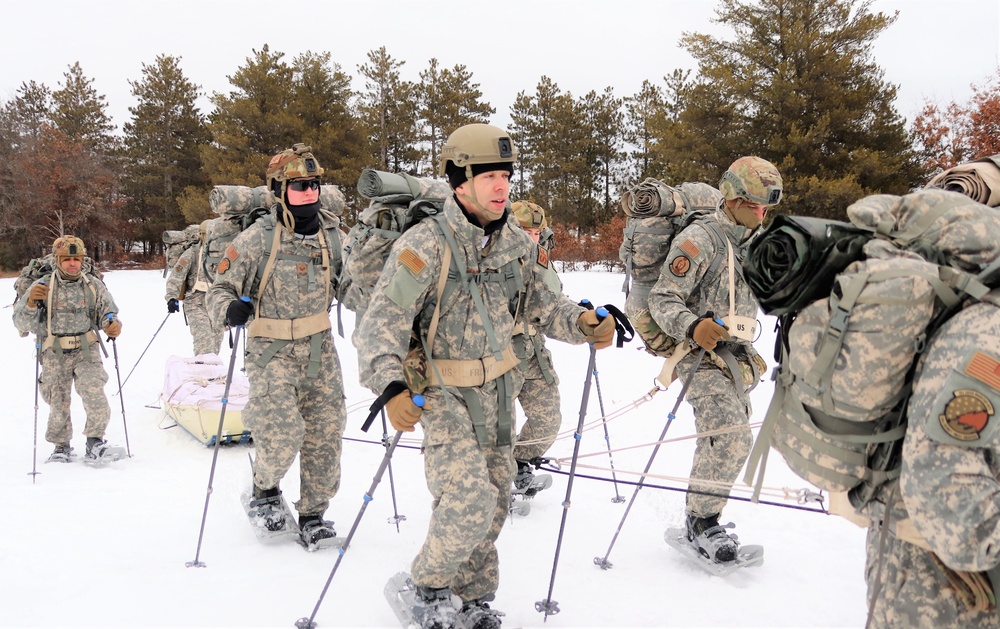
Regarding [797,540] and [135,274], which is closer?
[797,540]

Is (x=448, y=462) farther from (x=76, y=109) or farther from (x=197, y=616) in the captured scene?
(x=76, y=109)

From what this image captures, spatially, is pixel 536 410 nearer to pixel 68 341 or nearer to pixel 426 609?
pixel 426 609

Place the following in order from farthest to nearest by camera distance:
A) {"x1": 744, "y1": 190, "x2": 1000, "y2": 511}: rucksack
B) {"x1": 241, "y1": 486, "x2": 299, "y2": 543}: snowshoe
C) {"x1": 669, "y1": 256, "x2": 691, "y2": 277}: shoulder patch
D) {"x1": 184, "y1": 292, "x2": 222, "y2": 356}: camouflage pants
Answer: {"x1": 184, "y1": 292, "x2": 222, "y2": 356}: camouflage pants → {"x1": 241, "y1": 486, "x2": 299, "y2": 543}: snowshoe → {"x1": 669, "y1": 256, "x2": 691, "y2": 277}: shoulder patch → {"x1": 744, "y1": 190, "x2": 1000, "y2": 511}: rucksack

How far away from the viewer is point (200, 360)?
9.63 metres

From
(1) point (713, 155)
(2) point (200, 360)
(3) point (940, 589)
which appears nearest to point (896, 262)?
(3) point (940, 589)

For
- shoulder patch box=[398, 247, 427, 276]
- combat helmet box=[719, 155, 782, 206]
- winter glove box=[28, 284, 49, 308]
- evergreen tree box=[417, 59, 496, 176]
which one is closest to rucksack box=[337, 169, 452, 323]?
shoulder patch box=[398, 247, 427, 276]

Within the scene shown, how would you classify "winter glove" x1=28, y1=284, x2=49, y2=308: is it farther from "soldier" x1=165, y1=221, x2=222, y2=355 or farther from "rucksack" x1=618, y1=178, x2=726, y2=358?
"rucksack" x1=618, y1=178, x2=726, y2=358

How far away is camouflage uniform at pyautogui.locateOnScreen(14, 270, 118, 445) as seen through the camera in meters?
8.16

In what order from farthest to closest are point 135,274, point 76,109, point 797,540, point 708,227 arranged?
point 76,109 → point 135,274 → point 797,540 → point 708,227

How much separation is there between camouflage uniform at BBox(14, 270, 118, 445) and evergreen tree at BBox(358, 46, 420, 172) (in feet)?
97.1

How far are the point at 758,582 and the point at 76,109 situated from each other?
54631 mm

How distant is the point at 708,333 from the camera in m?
4.52

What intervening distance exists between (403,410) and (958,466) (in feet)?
7.05

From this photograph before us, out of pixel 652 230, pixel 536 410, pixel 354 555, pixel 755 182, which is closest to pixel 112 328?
pixel 354 555
